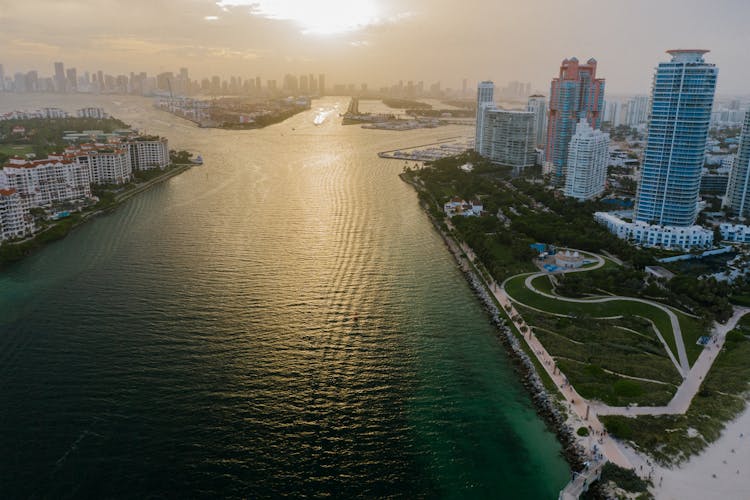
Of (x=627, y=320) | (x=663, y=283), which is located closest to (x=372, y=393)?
(x=627, y=320)

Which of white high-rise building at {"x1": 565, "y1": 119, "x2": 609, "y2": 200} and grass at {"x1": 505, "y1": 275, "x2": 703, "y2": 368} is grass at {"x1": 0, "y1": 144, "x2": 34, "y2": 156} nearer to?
white high-rise building at {"x1": 565, "y1": 119, "x2": 609, "y2": 200}

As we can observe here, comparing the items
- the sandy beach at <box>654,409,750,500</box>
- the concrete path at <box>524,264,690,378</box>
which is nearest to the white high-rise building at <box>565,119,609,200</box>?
the concrete path at <box>524,264,690,378</box>

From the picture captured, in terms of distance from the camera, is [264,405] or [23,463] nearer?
[23,463]

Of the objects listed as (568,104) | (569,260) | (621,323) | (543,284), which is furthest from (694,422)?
(568,104)

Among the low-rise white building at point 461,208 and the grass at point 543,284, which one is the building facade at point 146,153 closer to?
the low-rise white building at point 461,208

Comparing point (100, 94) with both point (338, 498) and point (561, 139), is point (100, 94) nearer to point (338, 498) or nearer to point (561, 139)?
point (561, 139)

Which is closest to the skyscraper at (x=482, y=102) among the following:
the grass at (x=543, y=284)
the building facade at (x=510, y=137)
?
the building facade at (x=510, y=137)
